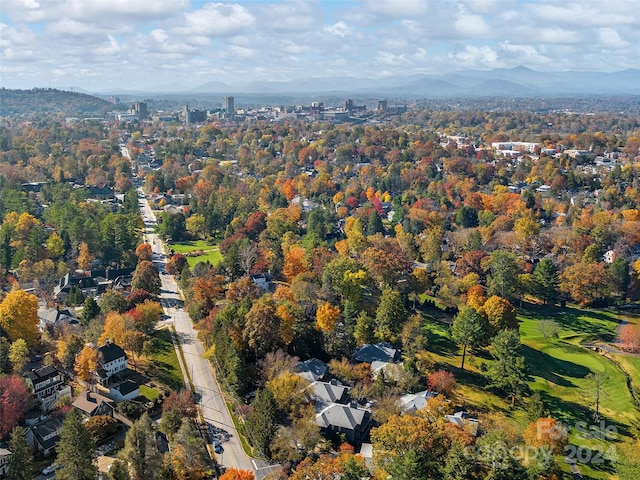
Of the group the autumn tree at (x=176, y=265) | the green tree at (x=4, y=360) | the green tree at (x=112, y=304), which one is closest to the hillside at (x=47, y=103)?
the autumn tree at (x=176, y=265)

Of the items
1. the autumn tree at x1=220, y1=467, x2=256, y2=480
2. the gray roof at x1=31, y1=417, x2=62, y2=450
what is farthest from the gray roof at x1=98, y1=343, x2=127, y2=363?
the autumn tree at x1=220, y1=467, x2=256, y2=480

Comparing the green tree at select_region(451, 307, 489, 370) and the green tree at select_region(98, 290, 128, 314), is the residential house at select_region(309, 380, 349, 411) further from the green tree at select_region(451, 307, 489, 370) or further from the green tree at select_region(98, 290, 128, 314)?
the green tree at select_region(98, 290, 128, 314)

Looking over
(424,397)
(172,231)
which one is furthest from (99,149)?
(424,397)

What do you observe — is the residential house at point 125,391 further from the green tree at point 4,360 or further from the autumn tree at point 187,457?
the green tree at point 4,360

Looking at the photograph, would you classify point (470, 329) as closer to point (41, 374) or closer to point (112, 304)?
point (112, 304)

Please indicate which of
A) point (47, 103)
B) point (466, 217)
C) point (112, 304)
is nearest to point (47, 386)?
point (112, 304)

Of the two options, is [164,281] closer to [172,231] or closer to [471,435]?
[172,231]
